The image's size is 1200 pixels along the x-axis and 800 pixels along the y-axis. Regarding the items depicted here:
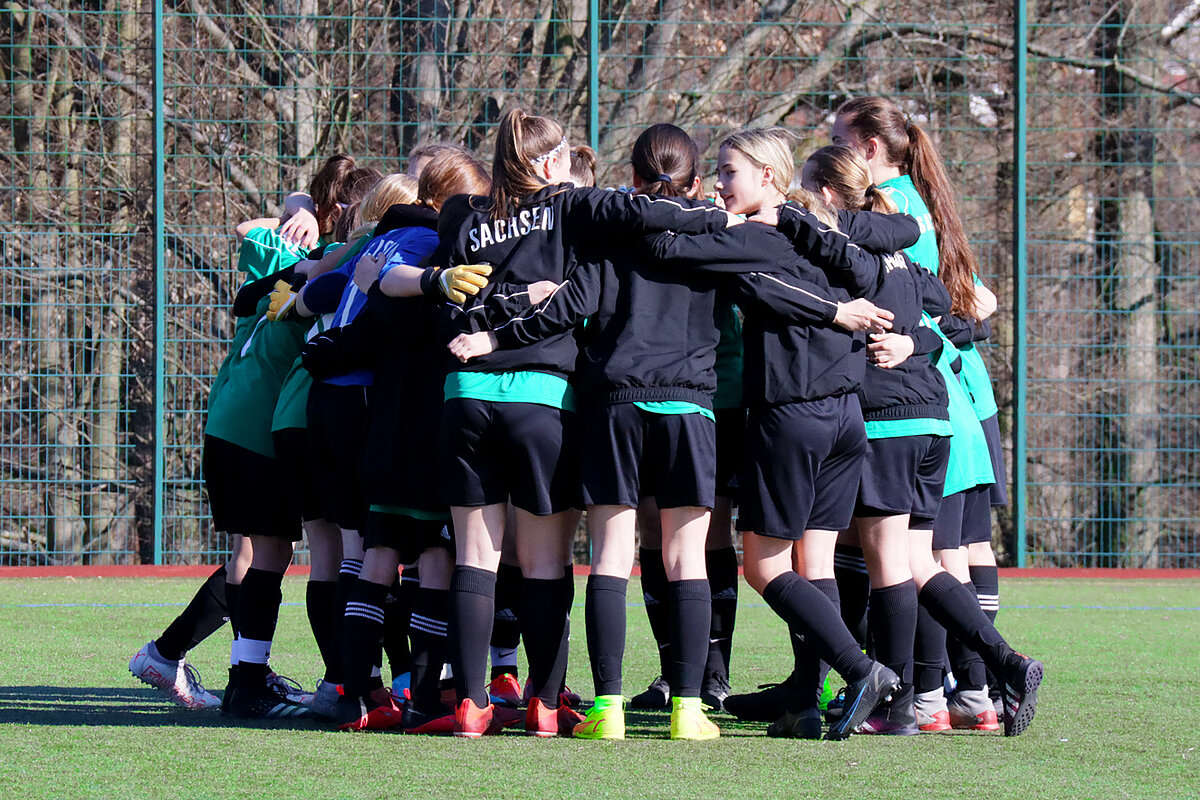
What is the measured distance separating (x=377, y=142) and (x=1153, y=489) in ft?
17.4

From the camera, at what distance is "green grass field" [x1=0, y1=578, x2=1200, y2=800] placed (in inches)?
116

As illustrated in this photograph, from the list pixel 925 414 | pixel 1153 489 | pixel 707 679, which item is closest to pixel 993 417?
pixel 925 414

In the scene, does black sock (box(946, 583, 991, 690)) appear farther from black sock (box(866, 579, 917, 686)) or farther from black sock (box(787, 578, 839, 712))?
black sock (box(787, 578, 839, 712))

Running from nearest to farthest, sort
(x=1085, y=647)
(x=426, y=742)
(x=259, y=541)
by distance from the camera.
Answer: (x=426, y=742), (x=259, y=541), (x=1085, y=647)

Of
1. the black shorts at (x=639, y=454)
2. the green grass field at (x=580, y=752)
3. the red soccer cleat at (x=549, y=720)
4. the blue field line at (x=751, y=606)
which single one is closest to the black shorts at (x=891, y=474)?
the black shorts at (x=639, y=454)

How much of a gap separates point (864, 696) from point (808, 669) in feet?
0.90

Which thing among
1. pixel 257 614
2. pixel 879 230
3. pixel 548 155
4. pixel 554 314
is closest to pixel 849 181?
pixel 879 230

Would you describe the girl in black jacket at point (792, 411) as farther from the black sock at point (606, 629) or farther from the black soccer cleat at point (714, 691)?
the black soccer cleat at point (714, 691)

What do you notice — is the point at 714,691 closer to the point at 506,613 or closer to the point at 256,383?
the point at 506,613

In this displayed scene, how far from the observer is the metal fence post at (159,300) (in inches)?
340

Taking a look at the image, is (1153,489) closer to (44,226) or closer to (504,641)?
(504,641)

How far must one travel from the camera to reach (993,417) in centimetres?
480

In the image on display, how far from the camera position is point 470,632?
3631mm

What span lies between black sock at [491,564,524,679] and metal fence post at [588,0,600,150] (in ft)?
16.0
